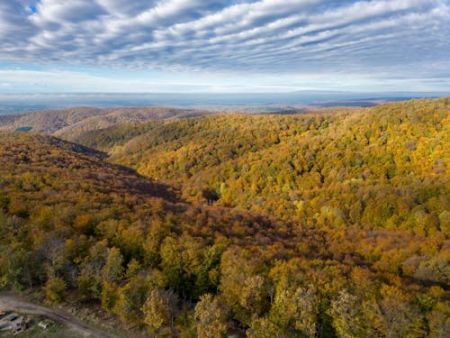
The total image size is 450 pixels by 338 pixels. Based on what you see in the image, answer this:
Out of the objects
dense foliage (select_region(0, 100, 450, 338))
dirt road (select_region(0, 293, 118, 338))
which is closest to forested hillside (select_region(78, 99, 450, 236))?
dense foliage (select_region(0, 100, 450, 338))

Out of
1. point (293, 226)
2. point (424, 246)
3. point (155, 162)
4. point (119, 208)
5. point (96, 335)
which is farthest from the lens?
point (155, 162)

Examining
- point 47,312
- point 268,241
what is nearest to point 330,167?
point 268,241

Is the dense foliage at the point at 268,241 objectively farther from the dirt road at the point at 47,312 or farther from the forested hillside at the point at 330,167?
the dirt road at the point at 47,312

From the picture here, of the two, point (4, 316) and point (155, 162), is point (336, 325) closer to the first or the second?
point (4, 316)

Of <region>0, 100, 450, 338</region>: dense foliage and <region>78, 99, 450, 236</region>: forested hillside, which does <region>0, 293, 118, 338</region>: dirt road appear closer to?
<region>0, 100, 450, 338</region>: dense foliage

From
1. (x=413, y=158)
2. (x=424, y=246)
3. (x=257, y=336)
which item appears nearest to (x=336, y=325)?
(x=257, y=336)
